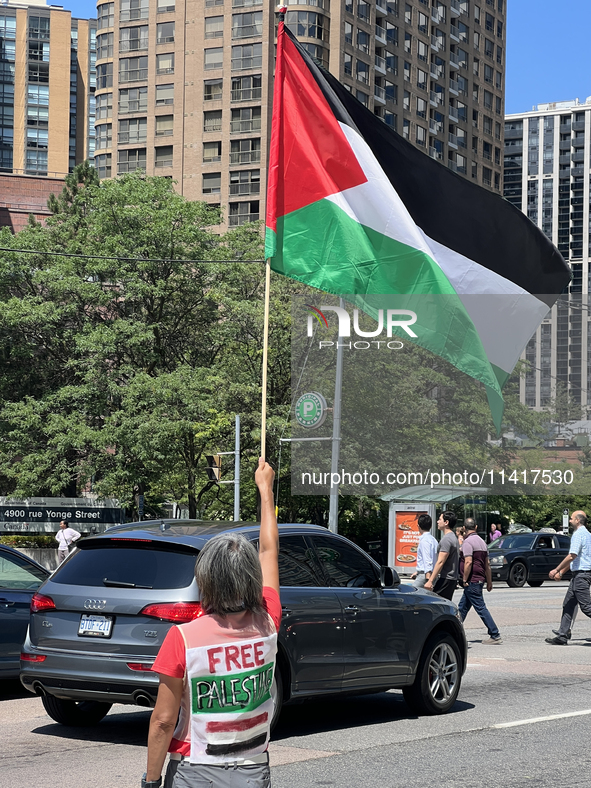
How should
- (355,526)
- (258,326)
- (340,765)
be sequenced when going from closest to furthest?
(340,765) → (258,326) → (355,526)

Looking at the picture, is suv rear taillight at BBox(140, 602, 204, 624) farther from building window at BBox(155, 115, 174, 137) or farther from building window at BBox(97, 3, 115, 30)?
building window at BBox(97, 3, 115, 30)

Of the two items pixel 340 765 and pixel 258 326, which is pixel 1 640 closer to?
pixel 340 765

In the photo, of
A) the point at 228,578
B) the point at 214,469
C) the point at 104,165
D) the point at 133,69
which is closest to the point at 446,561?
the point at 228,578

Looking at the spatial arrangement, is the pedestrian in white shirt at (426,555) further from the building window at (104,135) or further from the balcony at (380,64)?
the building window at (104,135)

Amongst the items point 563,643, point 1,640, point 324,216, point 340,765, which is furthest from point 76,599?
point 563,643

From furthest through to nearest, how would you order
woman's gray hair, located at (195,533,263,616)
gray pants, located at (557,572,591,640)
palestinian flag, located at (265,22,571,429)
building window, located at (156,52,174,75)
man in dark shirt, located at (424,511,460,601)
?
building window, located at (156,52,174,75), gray pants, located at (557,572,591,640), man in dark shirt, located at (424,511,460,601), palestinian flag, located at (265,22,571,429), woman's gray hair, located at (195,533,263,616)

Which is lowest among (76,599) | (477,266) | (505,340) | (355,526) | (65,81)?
(355,526)

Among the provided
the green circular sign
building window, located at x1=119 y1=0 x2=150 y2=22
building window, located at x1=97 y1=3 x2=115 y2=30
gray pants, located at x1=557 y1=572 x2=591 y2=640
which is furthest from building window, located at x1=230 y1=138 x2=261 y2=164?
gray pants, located at x1=557 y1=572 x2=591 y2=640

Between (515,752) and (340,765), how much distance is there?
4.37 ft

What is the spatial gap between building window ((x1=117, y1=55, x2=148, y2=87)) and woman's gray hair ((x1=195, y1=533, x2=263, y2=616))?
8843 centimetres

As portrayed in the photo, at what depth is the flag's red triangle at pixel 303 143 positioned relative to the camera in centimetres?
1033

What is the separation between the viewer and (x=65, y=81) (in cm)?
13500

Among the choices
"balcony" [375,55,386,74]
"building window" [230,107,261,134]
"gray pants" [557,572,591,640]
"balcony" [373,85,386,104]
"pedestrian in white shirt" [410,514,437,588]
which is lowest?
"gray pants" [557,572,591,640]

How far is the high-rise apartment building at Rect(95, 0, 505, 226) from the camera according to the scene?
8256 cm
